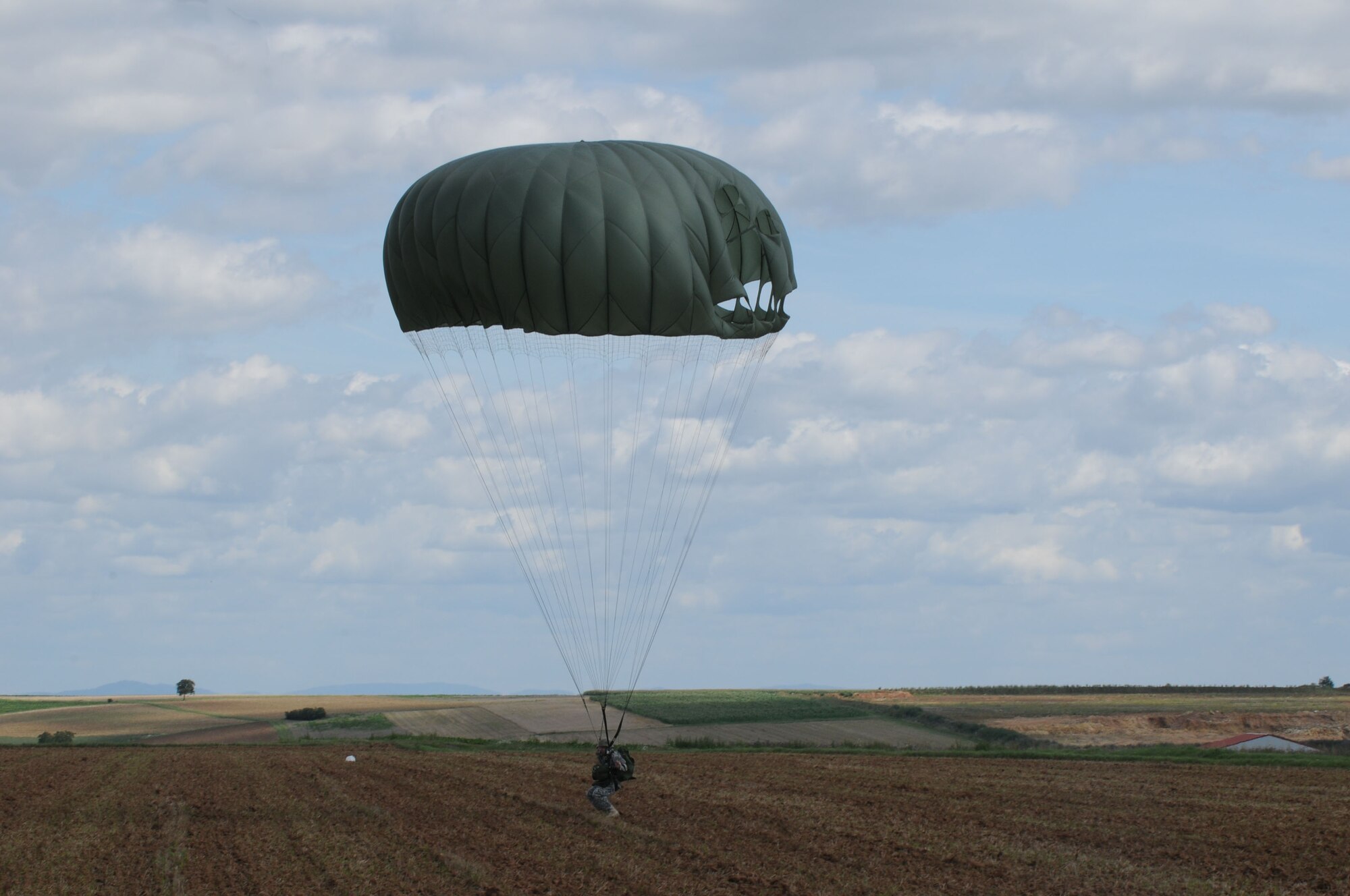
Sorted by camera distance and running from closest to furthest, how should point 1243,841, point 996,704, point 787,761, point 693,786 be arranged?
1. point 1243,841
2. point 693,786
3. point 787,761
4. point 996,704

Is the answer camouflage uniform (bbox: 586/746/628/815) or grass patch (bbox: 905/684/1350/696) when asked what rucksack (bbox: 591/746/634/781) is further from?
grass patch (bbox: 905/684/1350/696)

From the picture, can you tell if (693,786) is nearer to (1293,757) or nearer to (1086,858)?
(1086,858)

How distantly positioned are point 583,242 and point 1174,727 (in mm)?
Answer: 31405

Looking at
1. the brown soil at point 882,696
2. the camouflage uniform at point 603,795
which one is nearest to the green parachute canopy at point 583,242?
the camouflage uniform at point 603,795

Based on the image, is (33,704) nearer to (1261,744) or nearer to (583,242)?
(1261,744)

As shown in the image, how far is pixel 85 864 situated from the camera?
51.5 ft

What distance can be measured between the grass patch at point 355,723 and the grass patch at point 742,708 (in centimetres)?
785

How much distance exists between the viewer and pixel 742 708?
50.3 m

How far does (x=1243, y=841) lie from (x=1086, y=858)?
2.66 m

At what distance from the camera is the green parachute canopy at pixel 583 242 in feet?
55.3

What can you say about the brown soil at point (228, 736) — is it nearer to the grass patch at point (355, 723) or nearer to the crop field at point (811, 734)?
the grass patch at point (355, 723)

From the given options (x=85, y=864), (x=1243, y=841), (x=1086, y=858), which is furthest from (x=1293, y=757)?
(x=85, y=864)

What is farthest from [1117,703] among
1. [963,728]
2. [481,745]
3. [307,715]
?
[307,715]

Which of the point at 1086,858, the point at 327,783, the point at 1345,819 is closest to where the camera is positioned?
the point at 1086,858
